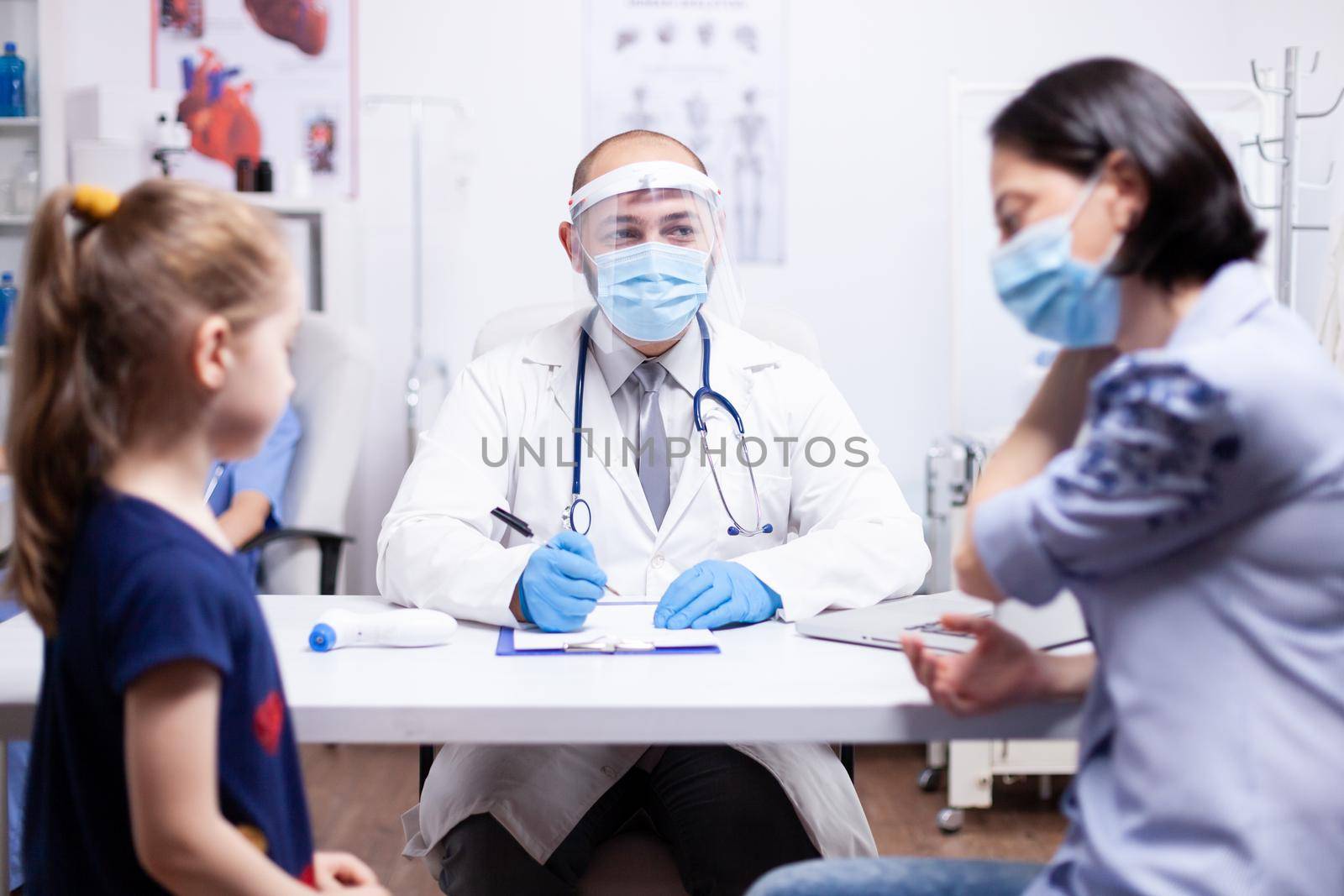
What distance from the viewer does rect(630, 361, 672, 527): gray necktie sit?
1.69m

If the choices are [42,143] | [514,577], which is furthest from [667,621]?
[42,143]

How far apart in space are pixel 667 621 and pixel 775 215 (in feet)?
7.19

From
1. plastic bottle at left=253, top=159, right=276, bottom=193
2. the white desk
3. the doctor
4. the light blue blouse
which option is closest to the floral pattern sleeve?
the light blue blouse

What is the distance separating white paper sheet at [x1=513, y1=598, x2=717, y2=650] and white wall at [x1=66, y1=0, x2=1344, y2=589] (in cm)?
204

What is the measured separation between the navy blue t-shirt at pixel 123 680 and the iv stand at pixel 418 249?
7.56ft

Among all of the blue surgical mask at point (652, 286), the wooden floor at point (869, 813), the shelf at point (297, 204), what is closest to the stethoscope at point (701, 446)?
the blue surgical mask at point (652, 286)

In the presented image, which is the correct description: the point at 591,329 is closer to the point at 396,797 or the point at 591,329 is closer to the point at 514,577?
the point at 514,577

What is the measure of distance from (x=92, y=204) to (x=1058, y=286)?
674 millimetres

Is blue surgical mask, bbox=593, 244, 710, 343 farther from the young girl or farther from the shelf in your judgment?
the shelf

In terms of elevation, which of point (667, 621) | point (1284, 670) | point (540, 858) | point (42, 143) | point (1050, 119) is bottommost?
point (540, 858)

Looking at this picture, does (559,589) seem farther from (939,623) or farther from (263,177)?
(263,177)

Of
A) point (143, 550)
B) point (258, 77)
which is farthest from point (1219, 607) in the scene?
point (258, 77)

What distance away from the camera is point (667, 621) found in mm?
1287
